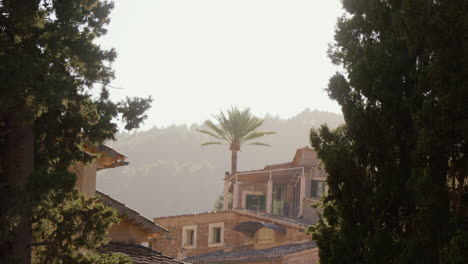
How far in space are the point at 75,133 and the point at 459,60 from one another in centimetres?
592

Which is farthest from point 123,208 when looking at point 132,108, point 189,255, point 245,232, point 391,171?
point 189,255

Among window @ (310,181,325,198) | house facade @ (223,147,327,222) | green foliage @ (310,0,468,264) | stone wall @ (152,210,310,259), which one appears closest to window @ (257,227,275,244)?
stone wall @ (152,210,310,259)

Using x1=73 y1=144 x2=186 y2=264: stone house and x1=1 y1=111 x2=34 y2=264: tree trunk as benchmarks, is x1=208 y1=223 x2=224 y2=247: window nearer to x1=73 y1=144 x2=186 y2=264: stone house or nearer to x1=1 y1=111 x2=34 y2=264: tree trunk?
x1=73 y1=144 x2=186 y2=264: stone house

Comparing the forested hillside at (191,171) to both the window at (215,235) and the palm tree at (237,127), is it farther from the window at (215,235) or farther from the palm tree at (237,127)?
the window at (215,235)

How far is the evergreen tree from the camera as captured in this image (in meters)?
11.2

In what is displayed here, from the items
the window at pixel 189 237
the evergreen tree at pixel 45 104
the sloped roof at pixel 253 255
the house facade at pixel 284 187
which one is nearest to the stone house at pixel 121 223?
the evergreen tree at pixel 45 104

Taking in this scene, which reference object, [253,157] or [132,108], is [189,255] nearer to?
[132,108]

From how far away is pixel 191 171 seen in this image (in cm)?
11162

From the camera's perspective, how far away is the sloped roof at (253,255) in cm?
3405

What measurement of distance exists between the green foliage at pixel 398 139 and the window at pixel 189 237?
31.8 metres

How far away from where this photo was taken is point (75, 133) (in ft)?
41.2

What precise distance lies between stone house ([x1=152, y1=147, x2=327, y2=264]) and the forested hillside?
48.1 m

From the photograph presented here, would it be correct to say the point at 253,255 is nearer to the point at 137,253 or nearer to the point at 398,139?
the point at 137,253

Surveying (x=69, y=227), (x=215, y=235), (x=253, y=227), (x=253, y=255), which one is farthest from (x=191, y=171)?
(x=69, y=227)
